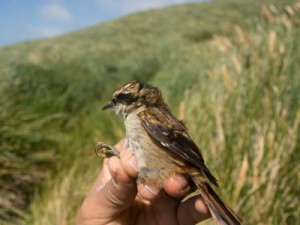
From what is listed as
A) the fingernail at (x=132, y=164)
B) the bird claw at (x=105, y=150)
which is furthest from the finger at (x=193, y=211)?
the bird claw at (x=105, y=150)

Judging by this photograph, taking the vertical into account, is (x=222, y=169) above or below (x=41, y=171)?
below

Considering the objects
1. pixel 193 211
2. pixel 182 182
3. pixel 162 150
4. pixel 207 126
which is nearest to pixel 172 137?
pixel 162 150

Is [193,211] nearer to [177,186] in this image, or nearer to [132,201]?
[177,186]

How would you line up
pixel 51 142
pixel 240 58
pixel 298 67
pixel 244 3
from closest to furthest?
pixel 298 67, pixel 240 58, pixel 51 142, pixel 244 3

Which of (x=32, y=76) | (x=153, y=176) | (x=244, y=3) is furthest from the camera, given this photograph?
(x=244, y=3)

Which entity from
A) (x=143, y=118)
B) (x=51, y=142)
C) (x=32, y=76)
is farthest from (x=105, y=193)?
(x=32, y=76)

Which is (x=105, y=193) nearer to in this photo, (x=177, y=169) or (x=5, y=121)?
(x=177, y=169)

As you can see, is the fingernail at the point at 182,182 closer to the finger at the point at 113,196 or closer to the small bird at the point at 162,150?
the small bird at the point at 162,150
